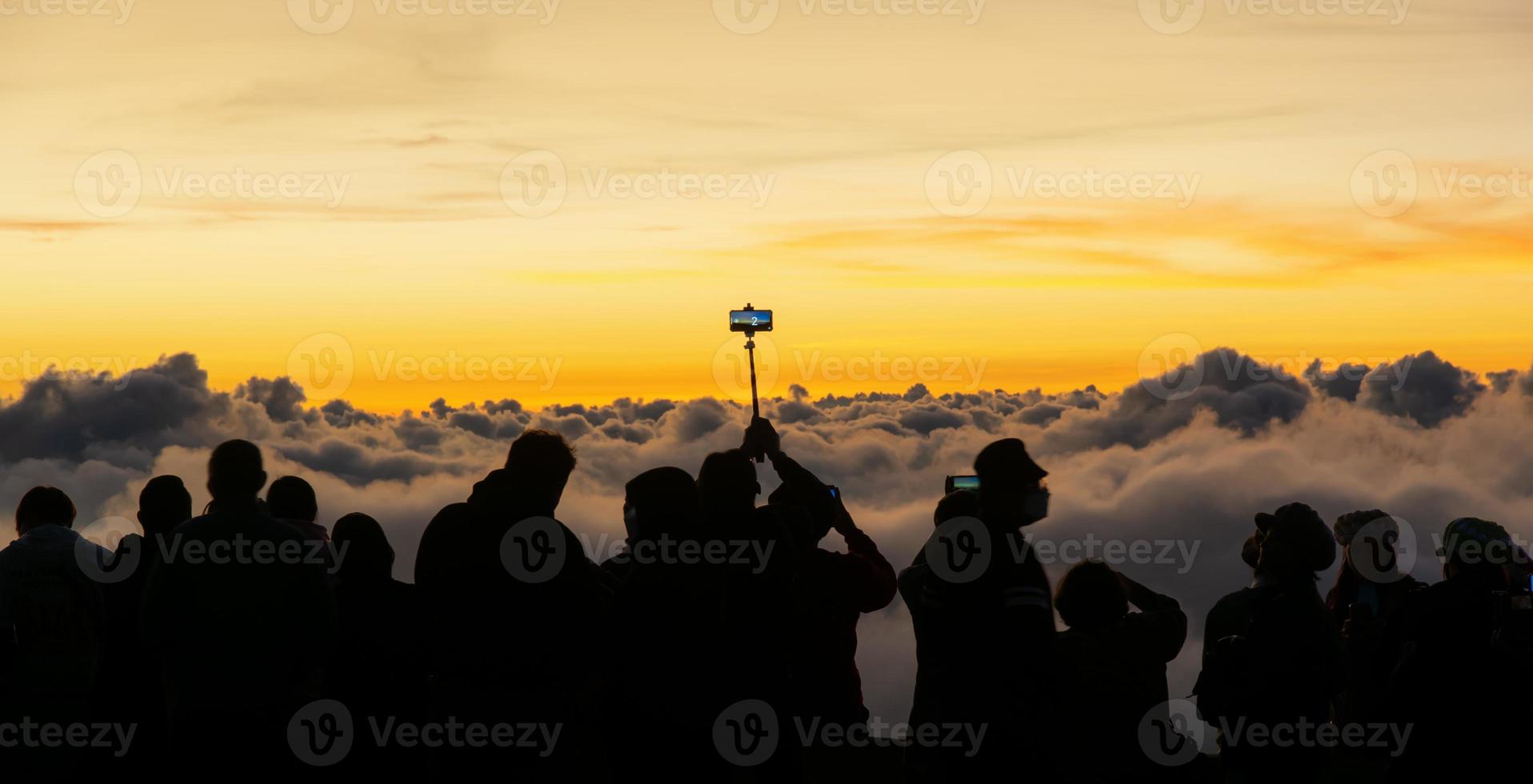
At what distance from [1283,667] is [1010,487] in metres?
1.50

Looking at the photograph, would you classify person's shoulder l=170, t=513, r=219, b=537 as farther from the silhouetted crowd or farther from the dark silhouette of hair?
the dark silhouette of hair

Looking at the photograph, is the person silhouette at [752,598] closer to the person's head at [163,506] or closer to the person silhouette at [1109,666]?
the person silhouette at [1109,666]

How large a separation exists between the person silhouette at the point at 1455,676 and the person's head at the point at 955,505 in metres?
1.84

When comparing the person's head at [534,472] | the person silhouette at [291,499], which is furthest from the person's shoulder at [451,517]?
the person silhouette at [291,499]

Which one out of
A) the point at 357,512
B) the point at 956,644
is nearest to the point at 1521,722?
the point at 956,644

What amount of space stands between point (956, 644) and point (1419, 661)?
6.42 feet

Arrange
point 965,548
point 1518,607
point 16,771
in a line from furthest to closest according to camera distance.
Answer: point 16,771, point 1518,607, point 965,548

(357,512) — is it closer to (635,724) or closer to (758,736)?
(635,724)

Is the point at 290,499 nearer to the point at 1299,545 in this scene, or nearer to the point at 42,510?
the point at 42,510

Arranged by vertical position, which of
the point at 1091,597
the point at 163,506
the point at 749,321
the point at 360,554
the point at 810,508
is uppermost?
the point at 749,321

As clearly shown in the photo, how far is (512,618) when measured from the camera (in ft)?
18.3

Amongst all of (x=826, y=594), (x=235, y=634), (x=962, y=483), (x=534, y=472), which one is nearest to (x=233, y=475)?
(x=235, y=634)

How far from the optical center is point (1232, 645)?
19.1ft

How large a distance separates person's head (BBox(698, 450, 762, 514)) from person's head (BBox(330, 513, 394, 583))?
1632 millimetres
